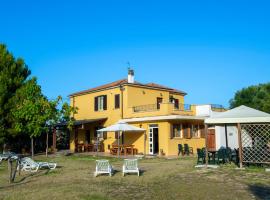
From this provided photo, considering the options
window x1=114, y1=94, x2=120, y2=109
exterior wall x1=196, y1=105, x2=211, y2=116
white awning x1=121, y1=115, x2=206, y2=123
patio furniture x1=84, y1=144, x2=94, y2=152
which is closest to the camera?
white awning x1=121, y1=115, x2=206, y2=123

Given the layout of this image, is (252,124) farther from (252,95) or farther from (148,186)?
(252,95)

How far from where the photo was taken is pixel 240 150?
13.5 metres

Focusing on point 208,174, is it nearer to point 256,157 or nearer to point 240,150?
point 240,150

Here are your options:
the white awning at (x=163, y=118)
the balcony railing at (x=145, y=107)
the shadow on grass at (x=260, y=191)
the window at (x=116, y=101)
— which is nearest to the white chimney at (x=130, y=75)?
the window at (x=116, y=101)

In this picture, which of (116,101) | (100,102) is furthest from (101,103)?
(116,101)

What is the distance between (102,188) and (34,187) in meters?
2.21

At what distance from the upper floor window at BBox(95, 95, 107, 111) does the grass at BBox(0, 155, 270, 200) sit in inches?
635

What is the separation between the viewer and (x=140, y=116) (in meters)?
25.5

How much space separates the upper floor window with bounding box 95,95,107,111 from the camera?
95.1ft

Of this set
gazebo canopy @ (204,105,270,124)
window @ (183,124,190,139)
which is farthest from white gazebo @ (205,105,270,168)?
window @ (183,124,190,139)

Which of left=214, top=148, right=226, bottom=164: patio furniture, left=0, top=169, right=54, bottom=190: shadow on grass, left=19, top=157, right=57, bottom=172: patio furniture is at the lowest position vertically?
left=0, top=169, right=54, bottom=190: shadow on grass

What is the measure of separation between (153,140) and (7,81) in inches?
496

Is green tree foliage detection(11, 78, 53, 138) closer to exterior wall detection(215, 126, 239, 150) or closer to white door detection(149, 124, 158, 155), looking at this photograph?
white door detection(149, 124, 158, 155)

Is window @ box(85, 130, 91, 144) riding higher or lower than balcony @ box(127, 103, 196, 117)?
lower
